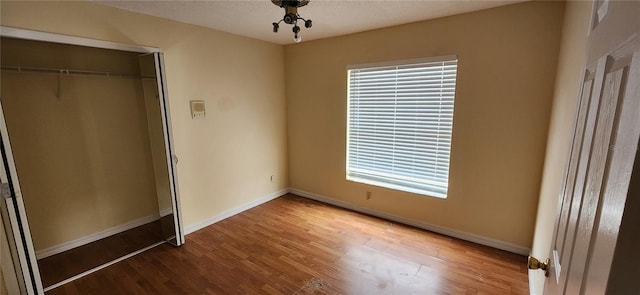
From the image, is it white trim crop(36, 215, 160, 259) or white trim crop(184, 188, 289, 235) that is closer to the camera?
white trim crop(36, 215, 160, 259)

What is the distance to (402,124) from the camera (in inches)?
125

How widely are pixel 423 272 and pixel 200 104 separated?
295 centimetres

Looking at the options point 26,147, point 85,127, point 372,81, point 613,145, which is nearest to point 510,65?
point 372,81

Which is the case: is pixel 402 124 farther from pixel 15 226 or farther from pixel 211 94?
pixel 15 226

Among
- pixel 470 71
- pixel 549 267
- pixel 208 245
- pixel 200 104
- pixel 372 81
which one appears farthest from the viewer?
pixel 372 81

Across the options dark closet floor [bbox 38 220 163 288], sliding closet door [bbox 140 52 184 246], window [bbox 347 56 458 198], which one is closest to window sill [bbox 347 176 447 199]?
window [bbox 347 56 458 198]

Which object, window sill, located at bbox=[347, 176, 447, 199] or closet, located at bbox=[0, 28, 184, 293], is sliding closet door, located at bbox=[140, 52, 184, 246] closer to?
closet, located at bbox=[0, 28, 184, 293]

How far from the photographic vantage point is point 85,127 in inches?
105

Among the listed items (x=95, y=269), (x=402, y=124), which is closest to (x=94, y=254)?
(x=95, y=269)

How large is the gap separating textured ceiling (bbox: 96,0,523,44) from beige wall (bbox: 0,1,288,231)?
0.65 feet

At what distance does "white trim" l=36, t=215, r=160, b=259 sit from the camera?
258cm

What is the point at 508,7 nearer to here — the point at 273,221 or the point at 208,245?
the point at 273,221

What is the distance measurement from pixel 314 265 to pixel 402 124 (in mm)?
1883

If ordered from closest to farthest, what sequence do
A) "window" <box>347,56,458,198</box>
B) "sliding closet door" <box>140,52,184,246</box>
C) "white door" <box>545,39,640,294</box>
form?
"white door" <box>545,39,640,294</box> → "sliding closet door" <box>140,52,184,246</box> → "window" <box>347,56,458,198</box>
